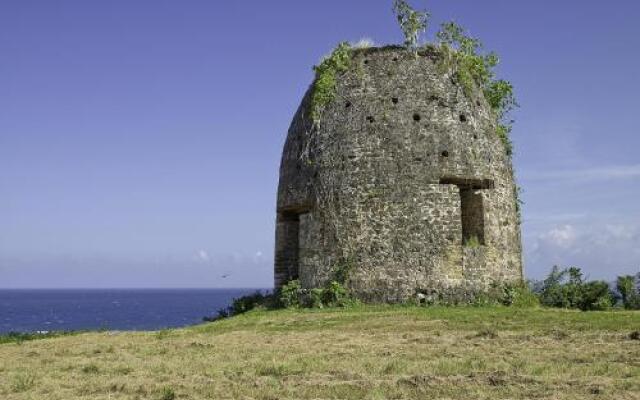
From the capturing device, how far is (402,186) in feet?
63.9

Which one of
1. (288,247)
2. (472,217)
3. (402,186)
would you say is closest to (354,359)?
(402,186)

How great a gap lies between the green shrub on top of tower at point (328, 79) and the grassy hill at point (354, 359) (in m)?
6.79

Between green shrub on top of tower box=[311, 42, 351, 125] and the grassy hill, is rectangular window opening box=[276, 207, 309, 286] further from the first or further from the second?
the grassy hill

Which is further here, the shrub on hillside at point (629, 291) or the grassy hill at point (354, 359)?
the shrub on hillside at point (629, 291)

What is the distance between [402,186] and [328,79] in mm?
4160

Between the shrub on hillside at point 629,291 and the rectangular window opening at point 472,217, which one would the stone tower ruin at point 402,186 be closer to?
the rectangular window opening at point 472,217

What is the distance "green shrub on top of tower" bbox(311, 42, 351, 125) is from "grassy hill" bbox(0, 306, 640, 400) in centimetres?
679

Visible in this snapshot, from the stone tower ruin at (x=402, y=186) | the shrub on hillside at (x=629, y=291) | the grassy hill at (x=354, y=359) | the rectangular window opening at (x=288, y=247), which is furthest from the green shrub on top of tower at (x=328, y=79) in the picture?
the shrub on hillside at (x=629, y=291)

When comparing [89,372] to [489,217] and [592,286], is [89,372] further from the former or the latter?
[592,286]

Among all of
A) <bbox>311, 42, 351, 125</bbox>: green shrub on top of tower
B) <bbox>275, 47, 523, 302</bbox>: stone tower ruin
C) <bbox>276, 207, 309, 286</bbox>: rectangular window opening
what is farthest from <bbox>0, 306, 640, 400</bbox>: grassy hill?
<bbox>311, 42, 351, 125</bbox>: green shrub on top of tower

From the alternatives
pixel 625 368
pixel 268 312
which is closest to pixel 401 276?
pixel 268 312

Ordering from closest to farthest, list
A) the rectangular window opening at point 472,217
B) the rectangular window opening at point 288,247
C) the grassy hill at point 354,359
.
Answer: the grassy hill at point 354,359 < the rectangular window opening at point 472,217 < the rectangular window opening at point 288,247

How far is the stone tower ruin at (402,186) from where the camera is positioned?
19.2 m

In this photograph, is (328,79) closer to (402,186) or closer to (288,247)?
(402,186)
